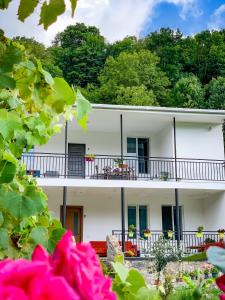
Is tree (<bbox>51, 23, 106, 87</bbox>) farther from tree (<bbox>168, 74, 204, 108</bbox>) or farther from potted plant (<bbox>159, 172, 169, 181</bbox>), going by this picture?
potted plant (<bbox>159, 172, 169, 181</bbox>)

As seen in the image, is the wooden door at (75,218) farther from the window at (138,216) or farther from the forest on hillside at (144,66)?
the forest on hillside at (144,66)

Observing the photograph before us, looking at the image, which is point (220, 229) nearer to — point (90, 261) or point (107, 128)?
point (107, 128)

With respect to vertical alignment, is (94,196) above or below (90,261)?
above

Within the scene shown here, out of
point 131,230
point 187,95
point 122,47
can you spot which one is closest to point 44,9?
point 131,230

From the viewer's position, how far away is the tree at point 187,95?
3703 cm

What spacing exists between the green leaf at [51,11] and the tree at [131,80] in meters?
34.3

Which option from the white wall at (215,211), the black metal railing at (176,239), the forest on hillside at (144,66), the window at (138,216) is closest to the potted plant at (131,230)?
the black metal railing at (176,239)

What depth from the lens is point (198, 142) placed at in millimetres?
20609

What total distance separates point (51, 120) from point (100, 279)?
5.33 feet

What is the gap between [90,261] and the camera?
0.61m

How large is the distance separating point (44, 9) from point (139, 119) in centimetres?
1839

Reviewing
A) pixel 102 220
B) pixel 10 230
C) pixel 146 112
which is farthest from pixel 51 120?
pixel 102 220

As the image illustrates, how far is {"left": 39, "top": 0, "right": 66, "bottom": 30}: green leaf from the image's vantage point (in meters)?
1.56

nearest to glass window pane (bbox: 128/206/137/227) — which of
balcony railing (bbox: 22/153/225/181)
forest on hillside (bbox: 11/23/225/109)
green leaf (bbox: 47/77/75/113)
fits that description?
balcony railing (bbox: 22/153/225/181)
